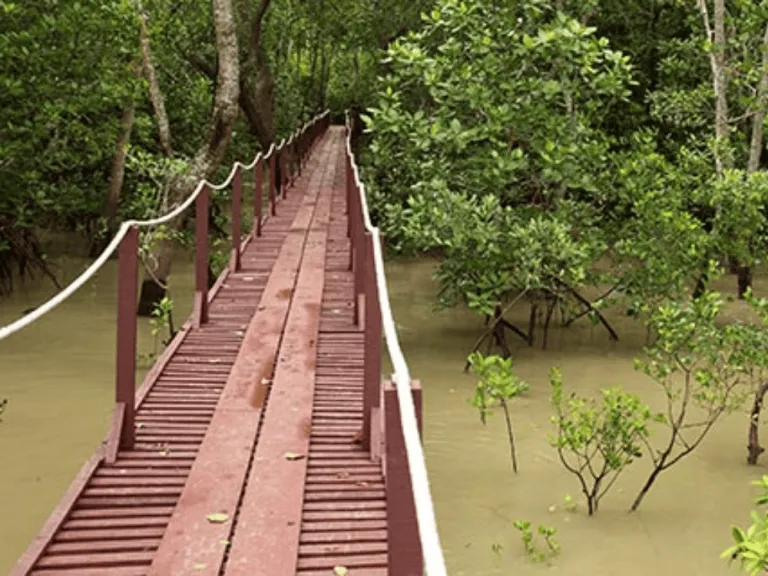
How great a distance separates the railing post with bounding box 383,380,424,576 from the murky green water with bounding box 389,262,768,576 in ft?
14.0

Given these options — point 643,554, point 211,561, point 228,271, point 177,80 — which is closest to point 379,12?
point 177,80

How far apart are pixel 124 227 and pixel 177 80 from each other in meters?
14.7

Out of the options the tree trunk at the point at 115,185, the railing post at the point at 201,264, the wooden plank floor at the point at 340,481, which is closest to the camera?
the wooden plank floor at the point at 340,481

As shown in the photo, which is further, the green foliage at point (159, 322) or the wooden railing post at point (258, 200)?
the wooden railing post at point (258, 200)

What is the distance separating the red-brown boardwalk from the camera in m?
4.39

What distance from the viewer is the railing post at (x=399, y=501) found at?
9.78 ft

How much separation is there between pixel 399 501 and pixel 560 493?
585 cm

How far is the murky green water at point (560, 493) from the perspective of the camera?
7430 mm

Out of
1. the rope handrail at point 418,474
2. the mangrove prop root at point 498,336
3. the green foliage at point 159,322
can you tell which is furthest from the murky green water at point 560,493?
the rope handrail at point 418,474

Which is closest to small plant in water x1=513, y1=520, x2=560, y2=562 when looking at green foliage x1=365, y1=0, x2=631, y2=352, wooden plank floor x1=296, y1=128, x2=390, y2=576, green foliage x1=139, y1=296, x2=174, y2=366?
wooden plank floor x1=296, y1=128, x2=390, y2=576

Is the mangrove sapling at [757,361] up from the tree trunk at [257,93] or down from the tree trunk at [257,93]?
down

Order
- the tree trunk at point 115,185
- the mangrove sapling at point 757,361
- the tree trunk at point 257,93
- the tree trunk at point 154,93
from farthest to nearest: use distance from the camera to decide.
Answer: the tree trunk at point 257,93 < the tree trunk at point 115,185 < the tree trunk at point 154,93 < the mangrove sapling at point 757,361

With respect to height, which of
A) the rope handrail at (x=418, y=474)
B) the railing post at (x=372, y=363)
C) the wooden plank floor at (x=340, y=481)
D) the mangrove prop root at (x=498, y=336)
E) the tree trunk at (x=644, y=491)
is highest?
the rope handrail at (x=418, y=474)

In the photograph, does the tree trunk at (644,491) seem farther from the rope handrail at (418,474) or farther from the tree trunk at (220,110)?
the tree trunk at (220,110)
